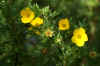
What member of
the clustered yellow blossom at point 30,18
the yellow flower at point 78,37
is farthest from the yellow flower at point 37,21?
the yellow flower at point 78,37

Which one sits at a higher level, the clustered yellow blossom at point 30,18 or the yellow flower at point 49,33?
the clustered yellow blossom at point 30,18

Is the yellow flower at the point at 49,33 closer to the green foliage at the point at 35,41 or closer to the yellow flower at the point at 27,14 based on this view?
the green foliage at the point at 35,41

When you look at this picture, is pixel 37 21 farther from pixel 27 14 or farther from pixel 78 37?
pixel 78 37

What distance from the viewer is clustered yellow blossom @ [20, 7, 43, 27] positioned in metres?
1.63

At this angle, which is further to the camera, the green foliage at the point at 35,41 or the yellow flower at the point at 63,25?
the yellow flower at the point at 63,25

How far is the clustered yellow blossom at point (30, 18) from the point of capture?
1.63 metres

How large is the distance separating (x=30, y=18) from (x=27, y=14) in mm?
67

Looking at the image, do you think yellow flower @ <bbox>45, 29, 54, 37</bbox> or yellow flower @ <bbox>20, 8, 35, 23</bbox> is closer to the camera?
yellow flower @ <bbox>45, 29, 54, 37</bbox>

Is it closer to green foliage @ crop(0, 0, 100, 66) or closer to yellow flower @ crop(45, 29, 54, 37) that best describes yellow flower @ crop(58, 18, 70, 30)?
green foliage @ crop(0, 0, 100, 66)

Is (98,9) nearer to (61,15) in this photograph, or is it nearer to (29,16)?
(61,15)

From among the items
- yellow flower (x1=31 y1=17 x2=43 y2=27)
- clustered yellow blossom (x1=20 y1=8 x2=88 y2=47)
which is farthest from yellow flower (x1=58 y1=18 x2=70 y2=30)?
yellow flower (x1=31 y1=17 x2=43 y2=27)

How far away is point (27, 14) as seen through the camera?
1762 mm

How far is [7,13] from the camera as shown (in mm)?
1613

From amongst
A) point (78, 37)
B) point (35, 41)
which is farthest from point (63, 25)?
point (35, 41)
